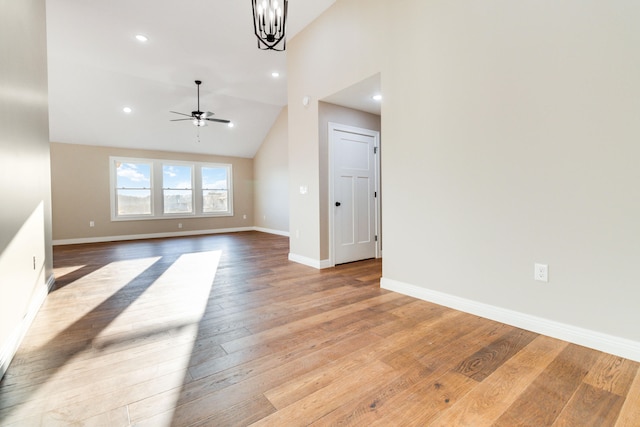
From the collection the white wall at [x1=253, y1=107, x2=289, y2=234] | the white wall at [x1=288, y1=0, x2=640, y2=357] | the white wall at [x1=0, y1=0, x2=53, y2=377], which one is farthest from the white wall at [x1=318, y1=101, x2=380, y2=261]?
the white wall at [x1=253, y1=107, x2=289, y2=234]

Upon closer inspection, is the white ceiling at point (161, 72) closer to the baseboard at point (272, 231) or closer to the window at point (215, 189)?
the window at point (215, 189)

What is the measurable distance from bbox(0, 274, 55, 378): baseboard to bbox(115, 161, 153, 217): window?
5118mm

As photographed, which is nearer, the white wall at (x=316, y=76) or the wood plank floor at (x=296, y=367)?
the wood plank floor at (x=296, y=367)

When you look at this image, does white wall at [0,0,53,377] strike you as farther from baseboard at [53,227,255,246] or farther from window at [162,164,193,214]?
window at [162,164,193,214]

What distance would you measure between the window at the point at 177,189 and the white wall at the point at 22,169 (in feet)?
17.1

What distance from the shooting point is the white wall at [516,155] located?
1766mm

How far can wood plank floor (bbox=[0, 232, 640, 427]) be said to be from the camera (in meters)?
1.31

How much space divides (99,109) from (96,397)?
6866mm

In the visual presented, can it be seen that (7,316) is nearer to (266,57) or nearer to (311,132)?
(311,132)

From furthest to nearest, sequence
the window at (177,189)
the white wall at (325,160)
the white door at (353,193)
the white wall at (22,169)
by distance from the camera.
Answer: the window at (177,189) < the white door at (353,193) < the white wall at (325,160) < the white wall at (22,169)

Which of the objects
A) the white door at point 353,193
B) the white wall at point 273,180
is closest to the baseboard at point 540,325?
the white door at point 353,193

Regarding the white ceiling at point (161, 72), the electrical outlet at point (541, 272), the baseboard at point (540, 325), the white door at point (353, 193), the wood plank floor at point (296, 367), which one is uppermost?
the white ceiling at point (161, 72)

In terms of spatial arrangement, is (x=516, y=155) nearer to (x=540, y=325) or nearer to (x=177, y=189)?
(x=540, y=325)

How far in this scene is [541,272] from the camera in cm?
208
